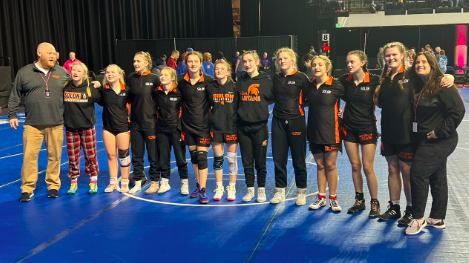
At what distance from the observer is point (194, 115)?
630cm

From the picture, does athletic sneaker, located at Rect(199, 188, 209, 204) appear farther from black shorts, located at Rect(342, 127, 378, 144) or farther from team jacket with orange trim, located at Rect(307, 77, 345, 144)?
black shorts, located at Rect(342, 127, 378, 144)

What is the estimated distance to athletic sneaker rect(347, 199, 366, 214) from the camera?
579cm

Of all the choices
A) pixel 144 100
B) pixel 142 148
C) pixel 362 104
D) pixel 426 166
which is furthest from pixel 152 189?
pixel 426 166

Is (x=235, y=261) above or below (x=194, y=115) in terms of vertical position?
below

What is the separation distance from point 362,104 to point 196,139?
207 cm

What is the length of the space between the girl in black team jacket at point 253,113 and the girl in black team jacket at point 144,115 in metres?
1.20

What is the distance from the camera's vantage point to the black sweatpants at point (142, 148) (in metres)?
6.70

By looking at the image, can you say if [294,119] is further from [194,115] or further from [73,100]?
[73,100]

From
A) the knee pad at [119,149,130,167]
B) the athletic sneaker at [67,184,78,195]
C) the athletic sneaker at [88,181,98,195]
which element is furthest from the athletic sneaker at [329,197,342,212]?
the athletic sneaker at [67,184,78,195]

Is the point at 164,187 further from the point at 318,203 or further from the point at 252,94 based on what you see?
the point at 318,203

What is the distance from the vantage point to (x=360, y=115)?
5531 mm

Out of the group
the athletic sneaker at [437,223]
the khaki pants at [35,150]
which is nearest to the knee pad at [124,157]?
the khaki pants at [35,150]

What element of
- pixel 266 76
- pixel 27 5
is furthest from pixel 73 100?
pixel 27 5

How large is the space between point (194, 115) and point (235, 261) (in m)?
2.27
